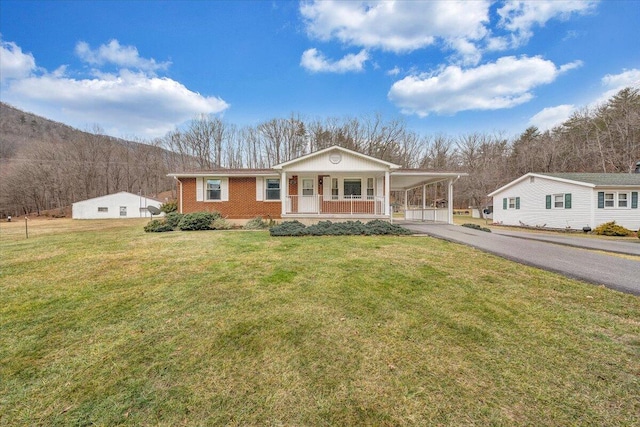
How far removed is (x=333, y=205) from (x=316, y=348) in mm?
11691

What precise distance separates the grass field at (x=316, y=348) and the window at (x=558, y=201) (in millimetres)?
17565

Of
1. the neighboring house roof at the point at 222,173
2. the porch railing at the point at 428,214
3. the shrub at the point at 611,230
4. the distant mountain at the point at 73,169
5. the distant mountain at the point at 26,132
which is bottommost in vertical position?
the shrub at the point at 611,230

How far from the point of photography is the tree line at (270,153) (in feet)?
101

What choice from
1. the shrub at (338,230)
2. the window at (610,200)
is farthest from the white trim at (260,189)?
the window at (610,200)

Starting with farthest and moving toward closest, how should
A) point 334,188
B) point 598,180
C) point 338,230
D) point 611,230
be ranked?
point 598,180 → point 334,188 → point 611,230 → point 338,230

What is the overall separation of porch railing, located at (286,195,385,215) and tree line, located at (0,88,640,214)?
20865 mm

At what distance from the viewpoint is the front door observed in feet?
45.8

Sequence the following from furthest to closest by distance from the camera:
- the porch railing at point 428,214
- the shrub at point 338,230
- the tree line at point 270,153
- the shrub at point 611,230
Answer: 1. the tree line at point 270,153
2. the porch railing at point 428,214
3. the shrub at point 611,230
4. the shrub at point 338,230

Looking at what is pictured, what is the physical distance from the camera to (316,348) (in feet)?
9.34

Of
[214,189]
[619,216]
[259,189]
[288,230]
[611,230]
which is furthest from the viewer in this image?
[619,216]

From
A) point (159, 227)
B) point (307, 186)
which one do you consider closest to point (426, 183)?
point (307, 186)

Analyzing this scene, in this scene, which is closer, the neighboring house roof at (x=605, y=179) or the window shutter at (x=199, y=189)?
the window shutter at (x=199, y=189)

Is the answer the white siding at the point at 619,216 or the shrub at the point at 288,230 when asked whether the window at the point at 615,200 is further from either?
the shrub at the point at 288,230

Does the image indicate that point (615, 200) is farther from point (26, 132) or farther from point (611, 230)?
point (26, 132)
